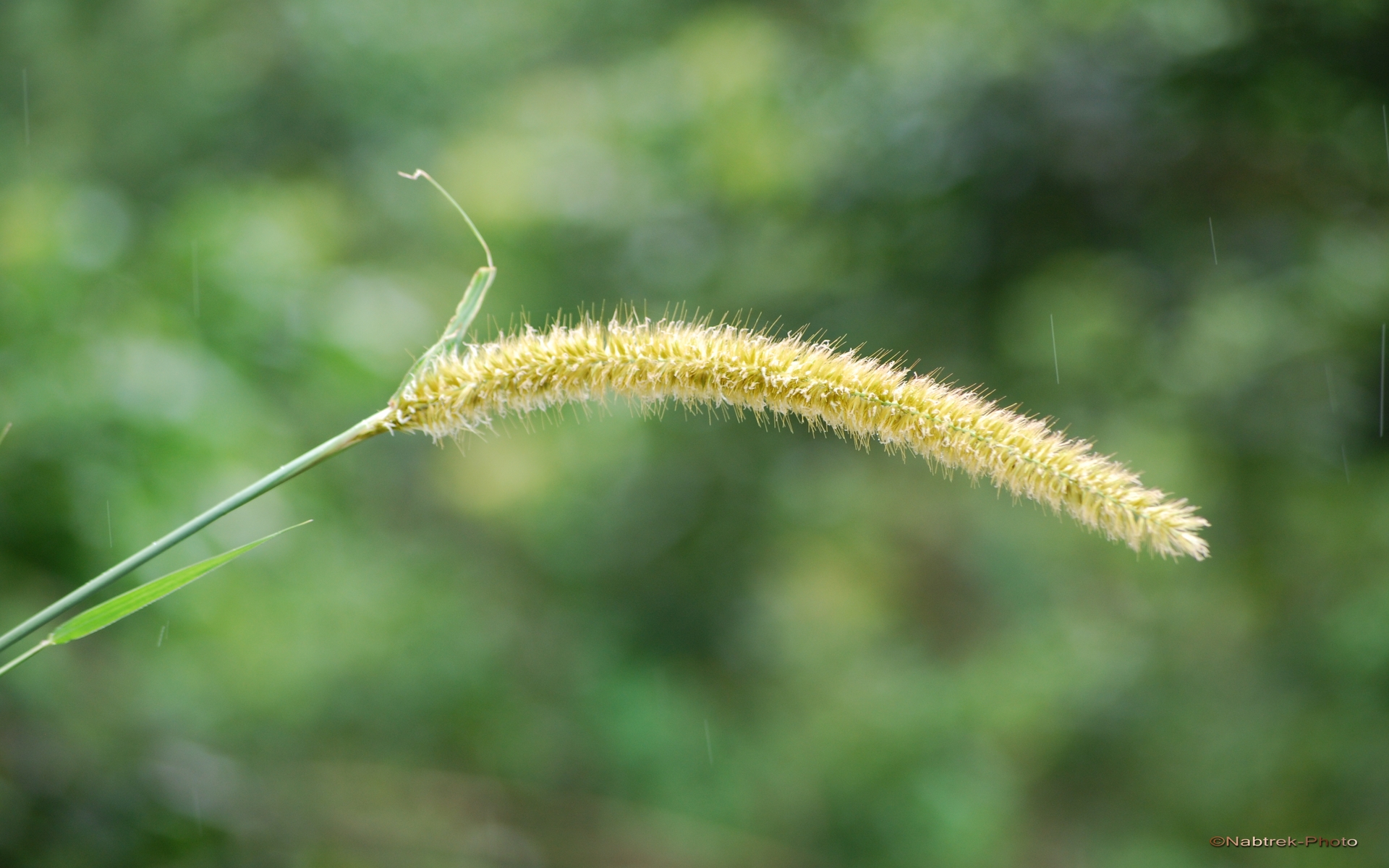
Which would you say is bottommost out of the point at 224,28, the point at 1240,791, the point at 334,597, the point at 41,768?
the point at 41,768

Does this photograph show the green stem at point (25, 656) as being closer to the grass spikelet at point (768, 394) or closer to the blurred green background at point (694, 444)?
the grass spikelet at point (768, 394)

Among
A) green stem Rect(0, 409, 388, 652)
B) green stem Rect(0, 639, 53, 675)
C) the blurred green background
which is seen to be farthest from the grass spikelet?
the blurred green background

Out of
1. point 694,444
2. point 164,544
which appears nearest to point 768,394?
point 164,544

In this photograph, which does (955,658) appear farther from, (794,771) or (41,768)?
(41,768)

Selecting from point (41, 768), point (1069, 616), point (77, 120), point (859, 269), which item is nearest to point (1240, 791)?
point (1069, 616)

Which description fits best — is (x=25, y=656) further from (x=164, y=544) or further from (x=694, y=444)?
(x=694, y=444)

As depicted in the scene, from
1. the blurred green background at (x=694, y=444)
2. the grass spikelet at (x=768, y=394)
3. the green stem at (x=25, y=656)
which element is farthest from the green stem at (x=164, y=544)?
the blurred green background at (x=694, y=444)

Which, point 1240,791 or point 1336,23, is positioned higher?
point 1336,23
